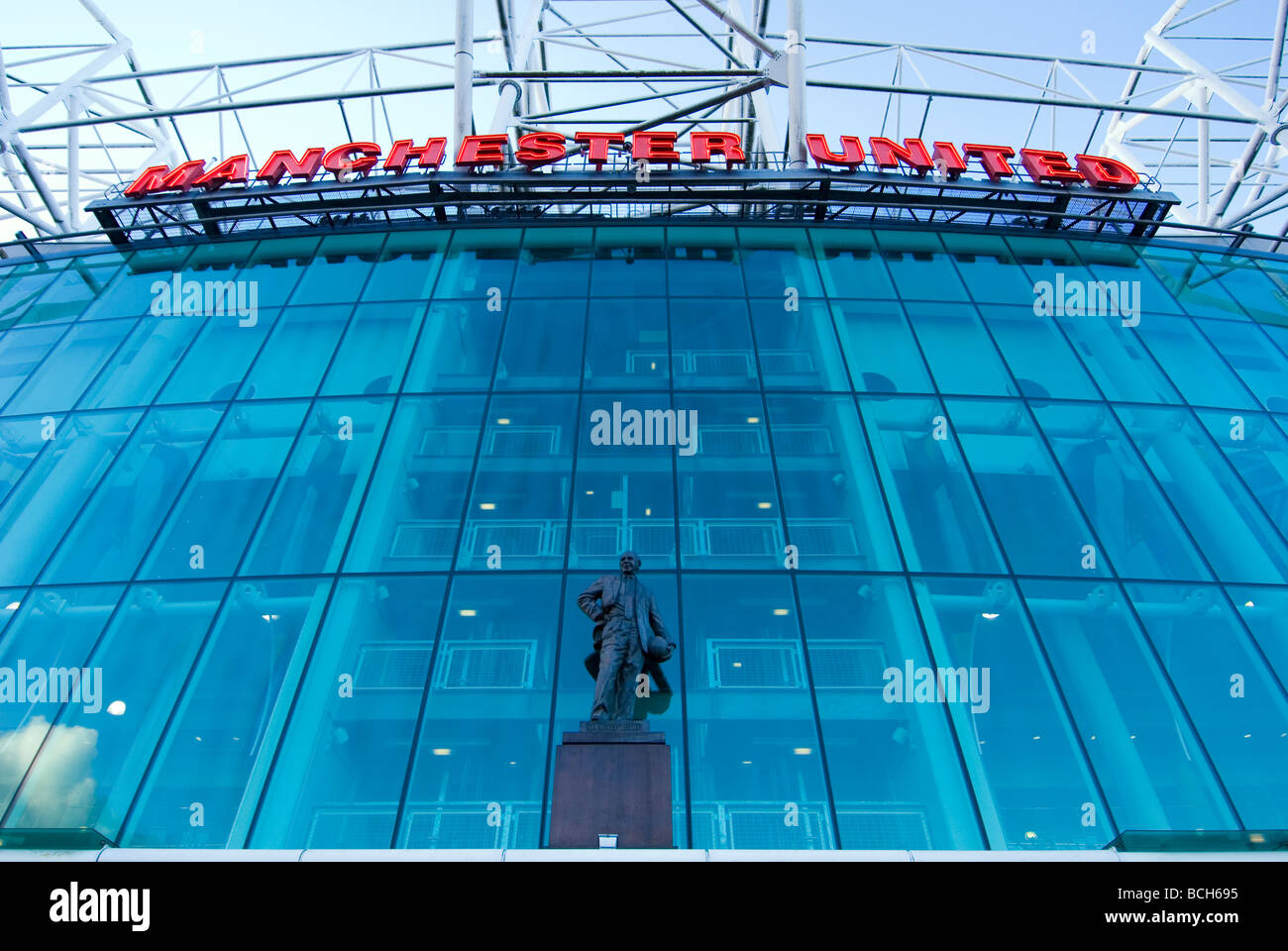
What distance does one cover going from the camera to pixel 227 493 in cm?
2048

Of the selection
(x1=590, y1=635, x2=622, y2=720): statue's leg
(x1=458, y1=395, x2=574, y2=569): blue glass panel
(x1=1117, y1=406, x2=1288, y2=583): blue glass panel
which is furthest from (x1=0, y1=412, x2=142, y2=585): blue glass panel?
(x1=1117, y1=406, x2=1288, y2=583): blue glass panel

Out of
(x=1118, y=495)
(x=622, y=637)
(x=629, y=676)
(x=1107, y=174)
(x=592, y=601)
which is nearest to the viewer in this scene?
(x=629, y=676)

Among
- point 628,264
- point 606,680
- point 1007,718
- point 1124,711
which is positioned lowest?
point 606,680

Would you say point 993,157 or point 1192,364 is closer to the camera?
point 1192,364

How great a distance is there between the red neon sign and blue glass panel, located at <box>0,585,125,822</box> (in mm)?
13403

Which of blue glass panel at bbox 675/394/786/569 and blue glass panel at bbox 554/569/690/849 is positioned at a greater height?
blue glass panel at bbox 675/394/786/569

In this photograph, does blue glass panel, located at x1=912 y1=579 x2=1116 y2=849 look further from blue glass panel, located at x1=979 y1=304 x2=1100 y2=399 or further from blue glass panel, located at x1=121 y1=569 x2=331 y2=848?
blue glass panel, located at x1=121 y1=569 x2=331 y2=848

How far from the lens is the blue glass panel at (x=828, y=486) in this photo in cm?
1889

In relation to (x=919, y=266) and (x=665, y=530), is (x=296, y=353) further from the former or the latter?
(x=919, y=266)

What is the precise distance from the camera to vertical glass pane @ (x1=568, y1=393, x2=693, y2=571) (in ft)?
62.1

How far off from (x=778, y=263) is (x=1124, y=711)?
46.5 ft

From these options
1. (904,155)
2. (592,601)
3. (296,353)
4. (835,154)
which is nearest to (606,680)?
(592,601)
